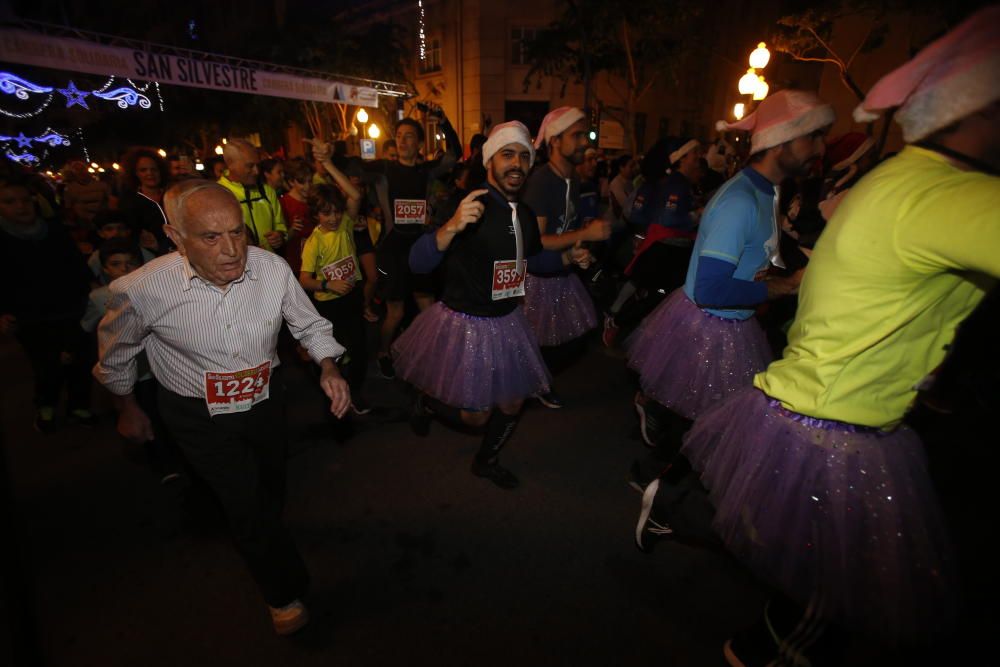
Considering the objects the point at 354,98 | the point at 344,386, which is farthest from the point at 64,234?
the point at 354,98

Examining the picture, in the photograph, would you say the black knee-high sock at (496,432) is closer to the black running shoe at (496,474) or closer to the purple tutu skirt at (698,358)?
the black running shoe at (496,474)

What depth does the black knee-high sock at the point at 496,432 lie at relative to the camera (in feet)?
11.6

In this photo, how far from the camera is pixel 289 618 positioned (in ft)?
8.38

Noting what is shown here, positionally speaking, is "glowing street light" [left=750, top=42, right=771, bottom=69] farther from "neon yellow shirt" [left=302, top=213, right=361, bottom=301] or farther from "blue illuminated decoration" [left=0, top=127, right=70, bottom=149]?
"blue illuminated decoration" [left=0, top=127, right=70, bottom=149]

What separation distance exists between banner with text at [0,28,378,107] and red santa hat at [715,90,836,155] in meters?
10.6

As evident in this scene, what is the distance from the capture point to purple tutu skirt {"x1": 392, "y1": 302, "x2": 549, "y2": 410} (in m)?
3.38

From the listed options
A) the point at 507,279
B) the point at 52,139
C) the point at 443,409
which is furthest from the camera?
the point at 52,139

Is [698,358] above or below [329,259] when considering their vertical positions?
below

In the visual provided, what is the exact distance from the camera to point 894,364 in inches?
68.0

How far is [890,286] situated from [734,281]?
110 cm

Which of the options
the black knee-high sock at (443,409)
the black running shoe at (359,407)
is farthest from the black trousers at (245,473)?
the black running shoe at (359,407)

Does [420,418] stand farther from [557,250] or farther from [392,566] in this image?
[557,250]

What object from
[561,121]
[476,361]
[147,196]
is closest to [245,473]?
[476,361]

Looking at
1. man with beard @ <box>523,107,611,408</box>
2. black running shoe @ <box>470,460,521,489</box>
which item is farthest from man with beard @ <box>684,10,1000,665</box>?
man with beard @ <box>523,107,611,408</box>
